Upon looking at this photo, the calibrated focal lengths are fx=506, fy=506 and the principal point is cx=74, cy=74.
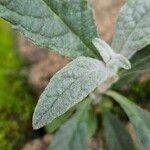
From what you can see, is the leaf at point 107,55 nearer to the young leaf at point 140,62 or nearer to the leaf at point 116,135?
the young leaf at point 140,62

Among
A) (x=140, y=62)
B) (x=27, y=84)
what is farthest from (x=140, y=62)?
(x=27, y=84)

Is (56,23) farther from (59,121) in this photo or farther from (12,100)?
(12,100)

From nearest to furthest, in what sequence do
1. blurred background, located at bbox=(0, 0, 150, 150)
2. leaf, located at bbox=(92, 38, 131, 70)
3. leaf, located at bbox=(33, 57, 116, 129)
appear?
leaf, located at bbox=(33, 57, 116, 129)
leaf, located at bbox=(92, 38, 131, 70)
blurred background, located at bbox=(0, 0, 150, 150)

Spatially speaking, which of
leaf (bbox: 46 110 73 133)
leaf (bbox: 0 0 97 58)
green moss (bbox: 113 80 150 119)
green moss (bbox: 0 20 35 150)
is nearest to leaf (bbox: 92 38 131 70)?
leaf (bbox: 0 0 97 58)

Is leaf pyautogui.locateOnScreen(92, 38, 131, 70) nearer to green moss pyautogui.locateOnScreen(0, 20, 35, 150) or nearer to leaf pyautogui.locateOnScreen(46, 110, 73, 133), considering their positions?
leaf pyautogui.locateOnScreen(46, 110, 73, 133)

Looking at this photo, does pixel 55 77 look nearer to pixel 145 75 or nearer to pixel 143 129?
pixel 143 129

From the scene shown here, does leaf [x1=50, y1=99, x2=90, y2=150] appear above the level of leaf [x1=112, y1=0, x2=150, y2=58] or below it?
below

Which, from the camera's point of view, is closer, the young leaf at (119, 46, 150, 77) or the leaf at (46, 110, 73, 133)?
the young leaf at (119, 46, 150, 77)

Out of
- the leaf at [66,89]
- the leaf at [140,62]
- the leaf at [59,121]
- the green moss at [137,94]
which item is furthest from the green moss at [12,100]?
the leaf at [66,89]
